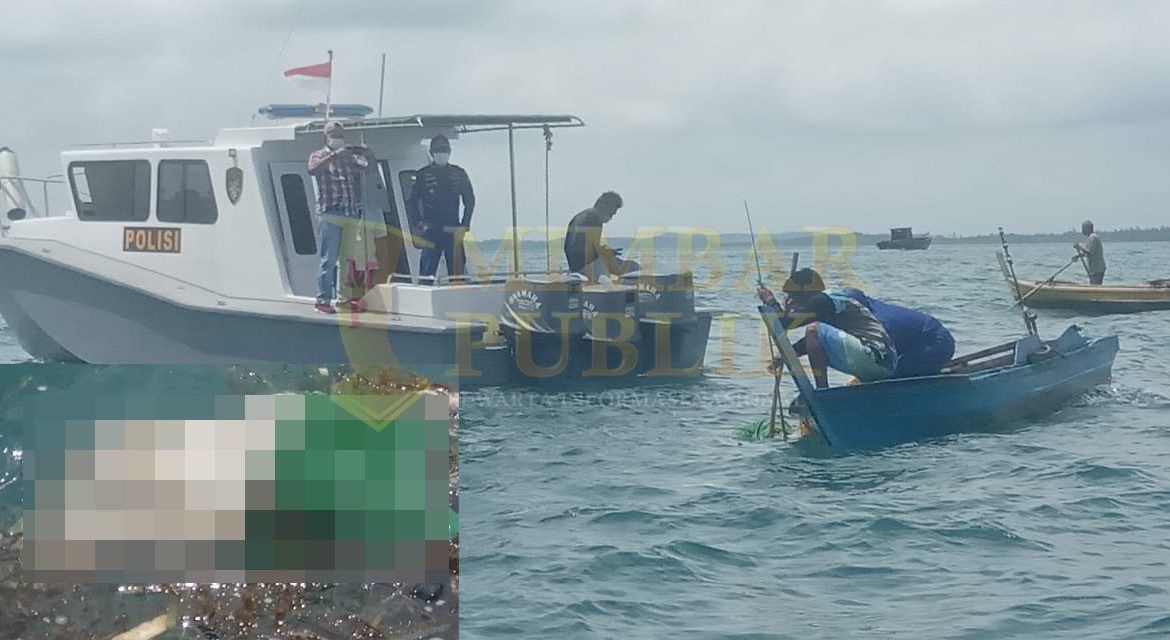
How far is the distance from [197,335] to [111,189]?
8.22 feet

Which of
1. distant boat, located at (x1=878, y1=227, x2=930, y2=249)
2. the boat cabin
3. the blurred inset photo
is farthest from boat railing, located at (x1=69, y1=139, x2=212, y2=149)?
distant boat, located at (x1=878, y1=227, x2=930, y2=249)

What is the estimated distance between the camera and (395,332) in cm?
1247

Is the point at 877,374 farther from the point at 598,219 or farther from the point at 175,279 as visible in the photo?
the point at 175,279

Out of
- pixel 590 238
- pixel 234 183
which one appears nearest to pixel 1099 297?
pixel 590 238

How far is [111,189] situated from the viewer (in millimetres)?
14602

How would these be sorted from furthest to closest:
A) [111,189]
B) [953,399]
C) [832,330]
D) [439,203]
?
[111,189]
[439,203]
[953,399]
[832,330]

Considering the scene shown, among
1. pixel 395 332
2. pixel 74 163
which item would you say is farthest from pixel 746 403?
pixel 74 163

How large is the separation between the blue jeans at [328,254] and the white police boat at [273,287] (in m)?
0.24

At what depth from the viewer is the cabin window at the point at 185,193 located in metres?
14.0

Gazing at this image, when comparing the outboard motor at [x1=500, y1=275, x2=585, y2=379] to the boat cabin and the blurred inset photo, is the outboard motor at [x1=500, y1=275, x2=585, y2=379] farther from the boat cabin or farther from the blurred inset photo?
the blurred inset photo

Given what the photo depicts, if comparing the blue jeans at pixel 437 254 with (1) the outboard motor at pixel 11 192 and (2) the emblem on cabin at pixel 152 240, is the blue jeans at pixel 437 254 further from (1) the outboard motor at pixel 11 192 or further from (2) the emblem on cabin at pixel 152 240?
(1) the outboard motor at pixel 11 192

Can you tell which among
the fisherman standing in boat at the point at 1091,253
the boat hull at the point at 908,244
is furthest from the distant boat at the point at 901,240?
the fisherman standing in boat at the point at 1091,253

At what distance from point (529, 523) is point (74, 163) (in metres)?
8.82

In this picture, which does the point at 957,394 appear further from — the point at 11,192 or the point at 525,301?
the point at 11,192
